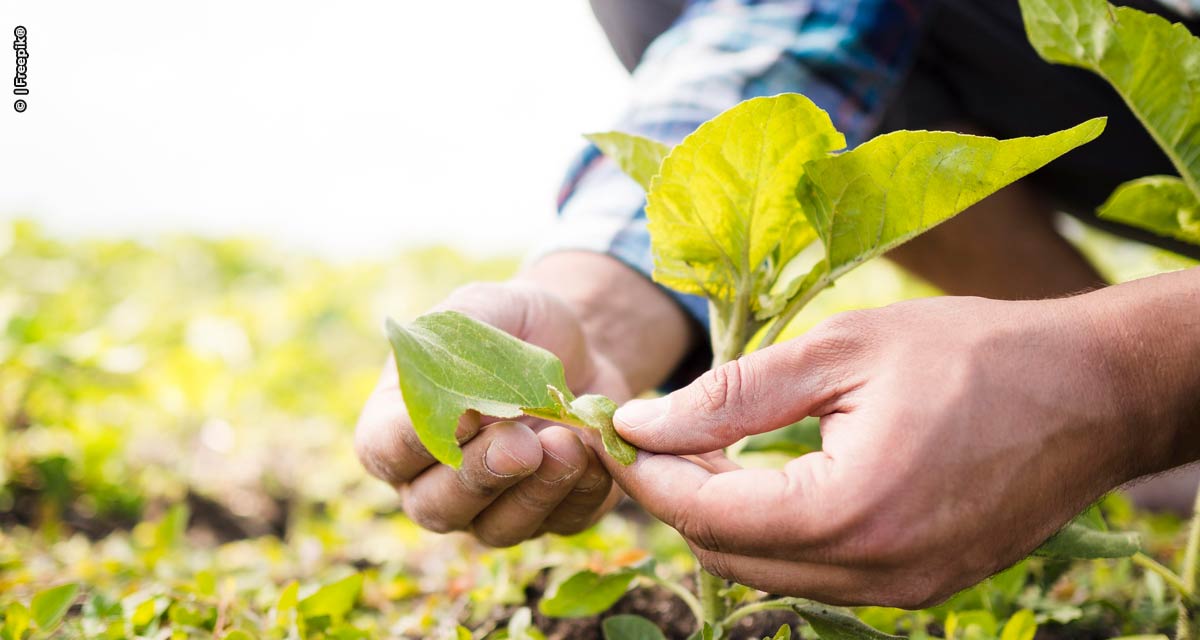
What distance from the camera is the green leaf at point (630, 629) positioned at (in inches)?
Answer: 45.3

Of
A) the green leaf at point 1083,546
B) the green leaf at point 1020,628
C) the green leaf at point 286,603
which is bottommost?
the green leaf at point 1020,628

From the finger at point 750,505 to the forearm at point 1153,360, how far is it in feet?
1.08

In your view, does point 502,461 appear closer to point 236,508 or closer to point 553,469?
point 553,469

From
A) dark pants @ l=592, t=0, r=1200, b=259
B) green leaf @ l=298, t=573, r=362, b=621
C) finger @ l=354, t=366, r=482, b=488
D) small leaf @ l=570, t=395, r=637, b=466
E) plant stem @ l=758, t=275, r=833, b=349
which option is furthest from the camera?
dark pants @ l=592, t=0, r=1200, b=259

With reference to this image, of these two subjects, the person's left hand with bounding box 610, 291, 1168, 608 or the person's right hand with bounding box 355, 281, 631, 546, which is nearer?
the person's left hand with bounding box 610, 291, 1168, 608

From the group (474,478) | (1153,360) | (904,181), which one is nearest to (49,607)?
(474,478)

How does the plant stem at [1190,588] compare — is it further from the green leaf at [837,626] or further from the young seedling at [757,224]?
the green leaf at [837,626]

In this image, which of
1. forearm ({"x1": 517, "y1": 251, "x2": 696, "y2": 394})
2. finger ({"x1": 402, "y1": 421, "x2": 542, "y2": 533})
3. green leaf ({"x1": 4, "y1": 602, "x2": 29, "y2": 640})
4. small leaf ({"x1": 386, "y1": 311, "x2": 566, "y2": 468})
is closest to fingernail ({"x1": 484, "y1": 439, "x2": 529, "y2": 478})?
finger ({"x1": 402, "y1": 421, "x2": 542, "y2": 533})

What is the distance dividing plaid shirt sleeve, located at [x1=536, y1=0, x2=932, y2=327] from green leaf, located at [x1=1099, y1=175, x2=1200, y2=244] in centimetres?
72

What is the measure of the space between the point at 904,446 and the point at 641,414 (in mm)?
273

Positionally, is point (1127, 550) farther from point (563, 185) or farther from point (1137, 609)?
point (563, 185)

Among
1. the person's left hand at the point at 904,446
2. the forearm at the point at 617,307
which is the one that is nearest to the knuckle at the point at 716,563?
the person's left hand at the point at 904,446

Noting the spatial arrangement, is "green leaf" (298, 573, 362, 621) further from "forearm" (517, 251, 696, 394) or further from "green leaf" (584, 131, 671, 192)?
"green leaf" (584, 131, 671, 192)

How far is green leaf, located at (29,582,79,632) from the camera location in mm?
1204
